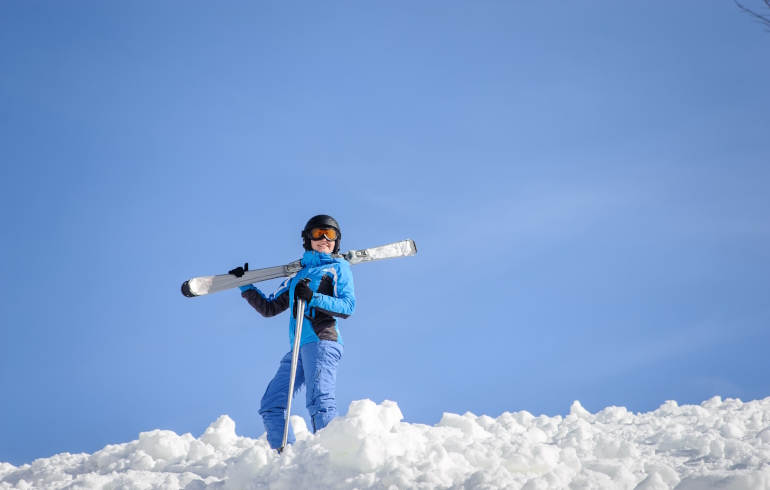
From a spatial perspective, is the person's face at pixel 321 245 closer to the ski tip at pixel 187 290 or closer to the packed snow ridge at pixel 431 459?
the ski tip at pixel 187 290

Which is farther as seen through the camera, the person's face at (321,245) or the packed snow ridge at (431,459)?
the person's face at (321,245)

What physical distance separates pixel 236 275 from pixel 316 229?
1.02 metres

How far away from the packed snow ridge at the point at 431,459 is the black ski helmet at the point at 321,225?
6.58 ft

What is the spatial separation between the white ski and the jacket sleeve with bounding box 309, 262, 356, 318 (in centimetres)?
43

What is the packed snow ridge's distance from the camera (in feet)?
14.9

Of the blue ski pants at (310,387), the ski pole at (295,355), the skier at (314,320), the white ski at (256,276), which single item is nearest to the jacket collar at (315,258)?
the skier at (314,320)

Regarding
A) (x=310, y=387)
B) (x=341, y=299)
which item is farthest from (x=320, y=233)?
(x=310, y=387)

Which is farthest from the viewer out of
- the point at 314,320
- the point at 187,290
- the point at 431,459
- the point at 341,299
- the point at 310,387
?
the point at 187,290

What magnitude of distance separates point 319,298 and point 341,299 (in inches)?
13.1

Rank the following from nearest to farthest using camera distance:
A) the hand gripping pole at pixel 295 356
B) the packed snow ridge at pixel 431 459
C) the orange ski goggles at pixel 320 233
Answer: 1. the packed snow ridge at pixel 431 459
2. the hand gripping pole at pixel 295 356
3. the orange ski goggles at pixel 320 233

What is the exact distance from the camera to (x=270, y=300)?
7.10 metres

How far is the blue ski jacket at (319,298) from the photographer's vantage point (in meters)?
6.53

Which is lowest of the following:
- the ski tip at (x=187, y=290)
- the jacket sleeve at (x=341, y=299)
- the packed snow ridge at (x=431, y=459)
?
the packed snow ridge at (x=431, y=459)

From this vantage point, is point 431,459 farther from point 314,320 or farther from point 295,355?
point 314,320
